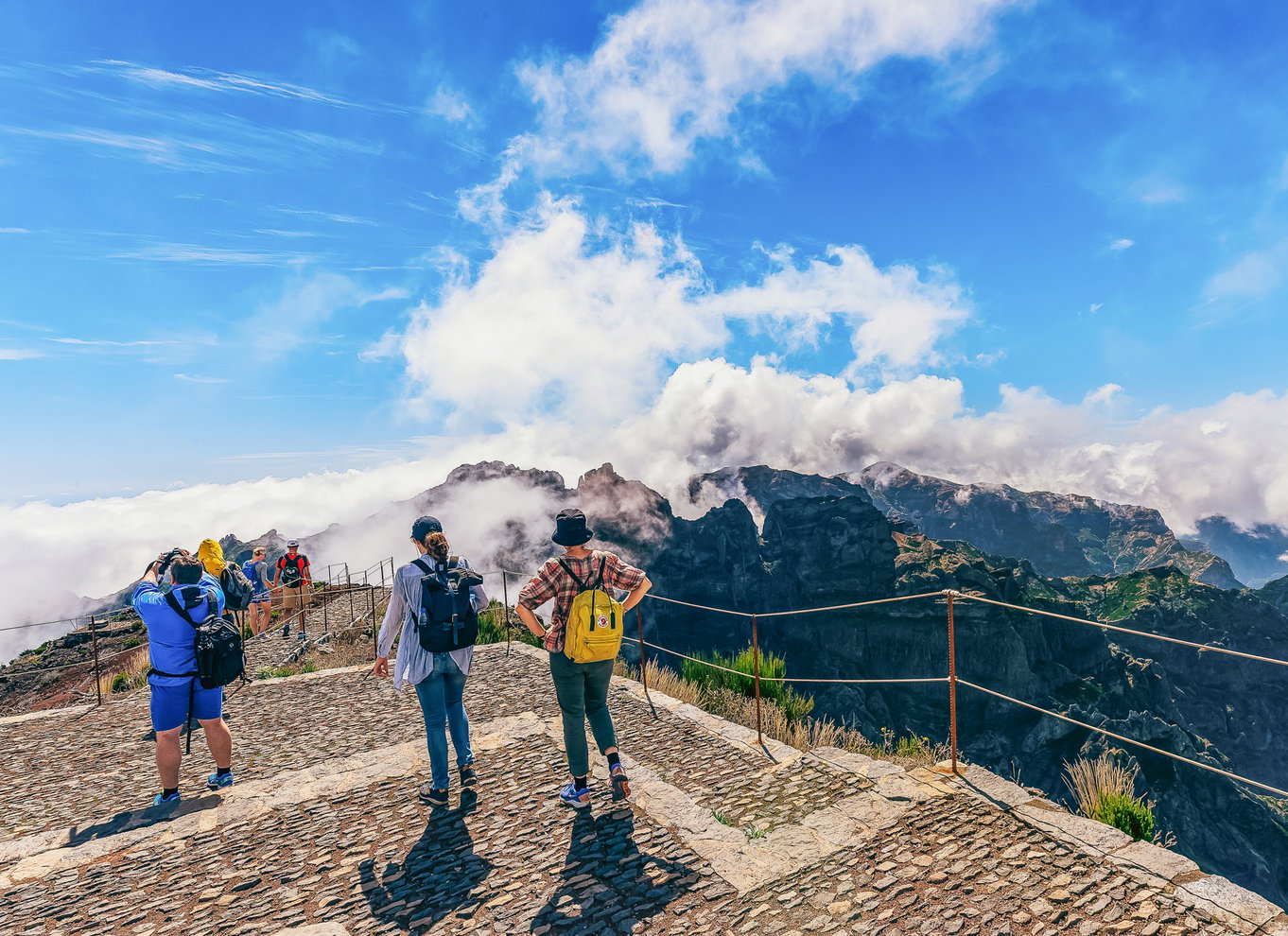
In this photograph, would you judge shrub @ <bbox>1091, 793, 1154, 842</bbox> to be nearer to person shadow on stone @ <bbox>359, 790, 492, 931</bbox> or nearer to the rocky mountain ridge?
person shadow on stone @ <bbox>359, 790, 492, 931</bbox>

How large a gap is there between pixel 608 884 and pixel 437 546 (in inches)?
105

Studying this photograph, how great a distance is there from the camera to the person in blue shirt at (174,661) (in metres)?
5.55

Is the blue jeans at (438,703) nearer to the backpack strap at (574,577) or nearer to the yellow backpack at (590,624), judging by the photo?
the yellow backpack at (590,624)

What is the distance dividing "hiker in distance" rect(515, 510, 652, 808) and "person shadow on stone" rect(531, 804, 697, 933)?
0.56 m

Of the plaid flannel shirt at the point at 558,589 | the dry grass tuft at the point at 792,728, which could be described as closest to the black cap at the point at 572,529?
the plaid flannel shirt at the point at 558,589

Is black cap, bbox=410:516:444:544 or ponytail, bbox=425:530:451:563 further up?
black cap, bbox=410:516:444:544

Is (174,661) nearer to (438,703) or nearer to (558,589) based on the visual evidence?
(438,703)

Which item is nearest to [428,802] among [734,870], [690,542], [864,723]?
[734,870]

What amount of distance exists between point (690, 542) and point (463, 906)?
533 ft

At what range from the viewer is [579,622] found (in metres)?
4.74

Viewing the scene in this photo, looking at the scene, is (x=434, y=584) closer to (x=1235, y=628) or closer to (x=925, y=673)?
(x=925, y=673)

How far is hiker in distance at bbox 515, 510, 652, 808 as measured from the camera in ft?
15.6

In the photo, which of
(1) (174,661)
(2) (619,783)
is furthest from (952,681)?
(1) (174,661)

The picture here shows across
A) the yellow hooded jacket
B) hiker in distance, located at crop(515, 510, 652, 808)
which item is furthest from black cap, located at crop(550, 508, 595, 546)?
the yellow hooded jacket
